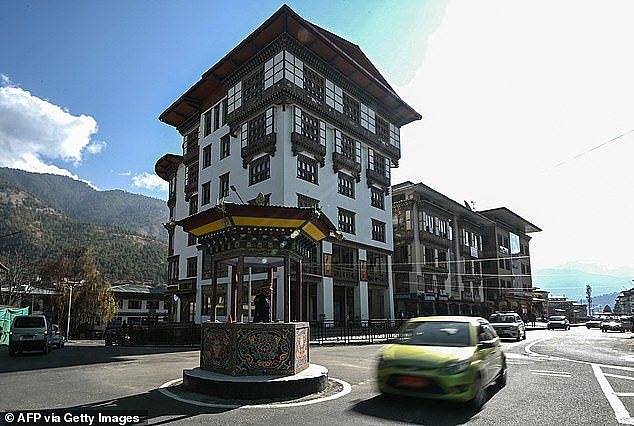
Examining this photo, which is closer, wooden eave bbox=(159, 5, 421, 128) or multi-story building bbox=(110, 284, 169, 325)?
wooden eave bbox=(159, 5, 421, 128)

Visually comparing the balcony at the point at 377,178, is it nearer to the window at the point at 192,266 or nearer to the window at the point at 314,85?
the window at the point at 314,85

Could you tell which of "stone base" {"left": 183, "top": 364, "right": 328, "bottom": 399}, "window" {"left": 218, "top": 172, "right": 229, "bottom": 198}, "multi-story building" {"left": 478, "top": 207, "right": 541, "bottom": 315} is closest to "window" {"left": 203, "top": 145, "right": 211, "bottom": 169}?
"window" {"left": 218, "top": 172, "right": 229, "bottom": 198}

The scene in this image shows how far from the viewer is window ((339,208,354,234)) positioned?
37603 millimetres

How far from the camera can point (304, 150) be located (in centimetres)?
3484

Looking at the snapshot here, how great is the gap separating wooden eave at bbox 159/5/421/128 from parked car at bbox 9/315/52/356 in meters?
23.6

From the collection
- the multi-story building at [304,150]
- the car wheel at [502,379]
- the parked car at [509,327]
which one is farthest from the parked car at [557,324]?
the car wheel at [502,379]

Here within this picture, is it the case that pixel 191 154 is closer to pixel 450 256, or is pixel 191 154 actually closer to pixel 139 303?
pixel 450 256

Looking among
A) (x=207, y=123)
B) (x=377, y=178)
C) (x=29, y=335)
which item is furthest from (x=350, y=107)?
(x=29, y=335)

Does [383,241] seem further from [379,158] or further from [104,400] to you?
[104,400]

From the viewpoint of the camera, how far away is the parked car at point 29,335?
21.1m

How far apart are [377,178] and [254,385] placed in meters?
33.9

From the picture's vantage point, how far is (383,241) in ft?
138

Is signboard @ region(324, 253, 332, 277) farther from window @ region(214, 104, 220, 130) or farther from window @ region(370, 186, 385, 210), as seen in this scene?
window @ region(214, 104, 220, 130)

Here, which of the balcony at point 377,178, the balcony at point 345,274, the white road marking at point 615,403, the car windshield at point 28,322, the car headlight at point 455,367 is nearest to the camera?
the white road marking at point 615,403
